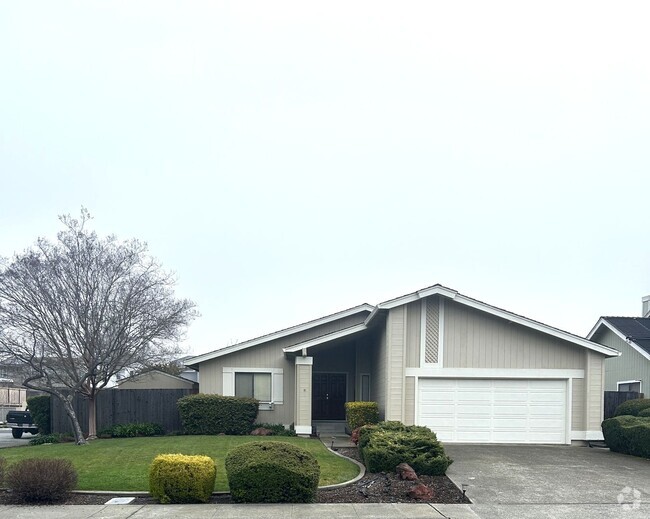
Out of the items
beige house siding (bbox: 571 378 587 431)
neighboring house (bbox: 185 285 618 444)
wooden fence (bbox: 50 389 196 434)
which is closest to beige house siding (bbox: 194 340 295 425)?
wooden fence (bbox: 50 389 196 434)

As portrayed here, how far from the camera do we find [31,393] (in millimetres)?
54500

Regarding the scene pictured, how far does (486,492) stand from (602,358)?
9.77m

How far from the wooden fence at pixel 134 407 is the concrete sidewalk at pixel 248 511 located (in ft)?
44.7

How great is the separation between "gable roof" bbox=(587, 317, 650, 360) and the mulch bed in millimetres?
16783

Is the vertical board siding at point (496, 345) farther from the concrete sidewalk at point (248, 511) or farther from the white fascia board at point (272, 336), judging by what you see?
the concrete sidewalk at point (248, 511)

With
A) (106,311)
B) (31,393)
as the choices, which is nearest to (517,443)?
(106,311)

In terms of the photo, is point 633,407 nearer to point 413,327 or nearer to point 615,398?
point 615,398

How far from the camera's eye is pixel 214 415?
24438 millimetres

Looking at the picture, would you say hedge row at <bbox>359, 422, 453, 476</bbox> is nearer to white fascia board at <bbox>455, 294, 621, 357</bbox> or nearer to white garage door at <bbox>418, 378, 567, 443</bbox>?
white garage door at <bbox>418, 378, 567, 443</bbox>

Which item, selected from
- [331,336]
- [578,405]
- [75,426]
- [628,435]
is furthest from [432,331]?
[75,426]

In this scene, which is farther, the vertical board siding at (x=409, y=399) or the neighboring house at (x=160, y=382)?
the neighboring house at (x=160, y=382)

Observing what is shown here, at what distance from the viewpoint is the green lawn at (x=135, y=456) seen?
1442cm

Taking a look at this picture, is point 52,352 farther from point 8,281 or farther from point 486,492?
point 486,492

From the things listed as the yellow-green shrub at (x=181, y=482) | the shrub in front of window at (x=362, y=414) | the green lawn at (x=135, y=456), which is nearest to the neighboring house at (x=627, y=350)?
the shrub in front of window at (x=362, y=414)
